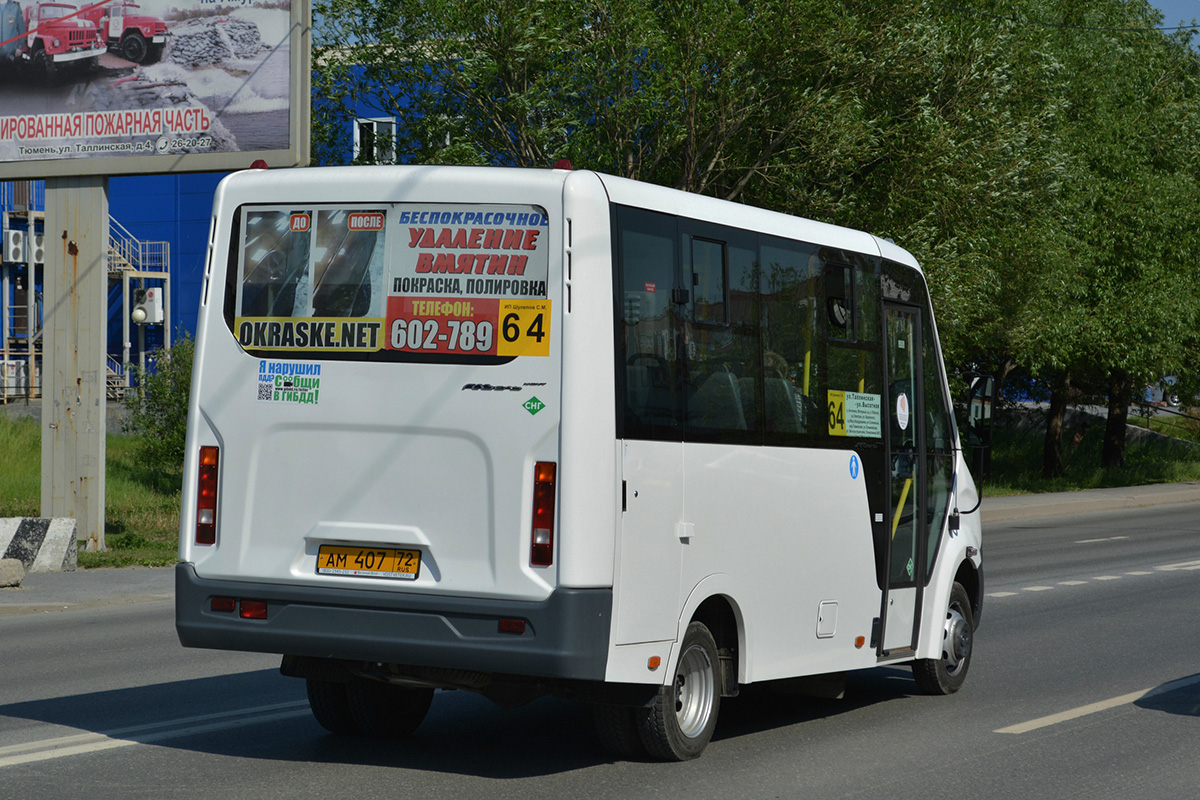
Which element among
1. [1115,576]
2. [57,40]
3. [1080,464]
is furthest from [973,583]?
[1080,464]

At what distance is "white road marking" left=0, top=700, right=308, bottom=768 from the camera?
22.3ft

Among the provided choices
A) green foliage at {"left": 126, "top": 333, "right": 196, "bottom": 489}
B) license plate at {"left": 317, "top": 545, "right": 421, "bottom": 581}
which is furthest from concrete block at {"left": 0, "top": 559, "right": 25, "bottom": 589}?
green foliage at {"left": 126, "top": 333, "right": 196, "bottom": 489}

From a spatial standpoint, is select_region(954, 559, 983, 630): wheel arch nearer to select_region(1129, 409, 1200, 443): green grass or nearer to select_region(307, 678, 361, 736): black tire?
select_region(307, 678, 361, 736): black tire

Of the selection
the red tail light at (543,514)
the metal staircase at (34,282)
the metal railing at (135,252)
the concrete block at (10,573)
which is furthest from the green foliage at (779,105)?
the metal railing at (135,252)

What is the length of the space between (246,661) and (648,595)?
464 centimetres

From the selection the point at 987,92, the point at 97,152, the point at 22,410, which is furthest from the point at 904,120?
the point at 22,410

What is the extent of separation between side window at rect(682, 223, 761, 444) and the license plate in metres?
1.43

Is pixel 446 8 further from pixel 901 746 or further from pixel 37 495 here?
pixel 901 746

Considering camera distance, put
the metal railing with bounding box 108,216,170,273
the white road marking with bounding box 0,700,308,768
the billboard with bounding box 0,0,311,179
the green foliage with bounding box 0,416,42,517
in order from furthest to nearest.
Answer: the metal railing with bounding box 108,216,170,273
the green foliage with bounding box 0,416,42,517
the billboard with bounding box 0,0,311,179
the white road marking with bounding box 0,700,308,768

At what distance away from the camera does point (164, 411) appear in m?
25.3

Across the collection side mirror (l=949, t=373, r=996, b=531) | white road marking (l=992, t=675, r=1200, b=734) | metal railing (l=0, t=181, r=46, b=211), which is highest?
metal railing (l=0, t=181, r=46, b=211)

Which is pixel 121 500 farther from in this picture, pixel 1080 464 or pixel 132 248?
pixel 132 248

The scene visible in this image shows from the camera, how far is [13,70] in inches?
697

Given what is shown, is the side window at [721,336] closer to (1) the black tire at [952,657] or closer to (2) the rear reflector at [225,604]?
(2) the rear reflector at [225,604]
